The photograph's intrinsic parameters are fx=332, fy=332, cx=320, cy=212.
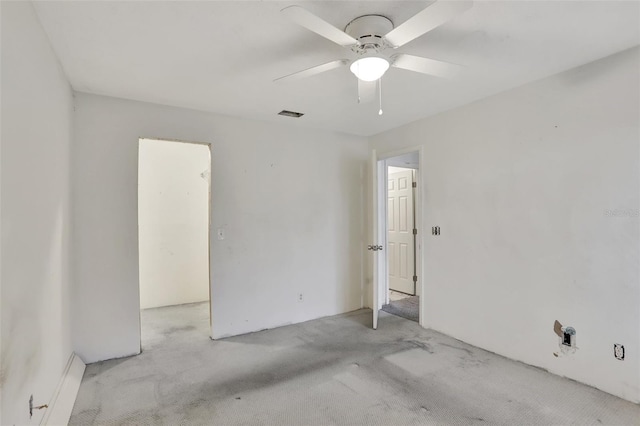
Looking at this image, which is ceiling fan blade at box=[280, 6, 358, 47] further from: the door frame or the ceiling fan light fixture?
the door frame

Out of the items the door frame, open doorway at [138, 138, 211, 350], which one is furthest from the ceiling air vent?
Result: open doorway at [138, 138, 211, 350]

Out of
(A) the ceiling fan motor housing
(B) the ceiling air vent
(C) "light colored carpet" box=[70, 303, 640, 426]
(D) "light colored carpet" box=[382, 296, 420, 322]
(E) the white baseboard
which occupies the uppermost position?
(B) the ceiling air vent

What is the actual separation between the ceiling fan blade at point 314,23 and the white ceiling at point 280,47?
202 mm

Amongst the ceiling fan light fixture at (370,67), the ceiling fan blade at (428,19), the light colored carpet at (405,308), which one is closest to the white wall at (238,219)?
the light colored carpet at (405,308)

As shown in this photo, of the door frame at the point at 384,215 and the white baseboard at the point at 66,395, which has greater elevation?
the door frame at the point at 384,215

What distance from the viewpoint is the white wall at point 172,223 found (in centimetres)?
470

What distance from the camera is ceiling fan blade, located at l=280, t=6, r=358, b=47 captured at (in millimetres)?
1364

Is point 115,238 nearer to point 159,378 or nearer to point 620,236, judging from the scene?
point 159,378

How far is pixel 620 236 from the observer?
2.28 m

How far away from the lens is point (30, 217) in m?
1.71

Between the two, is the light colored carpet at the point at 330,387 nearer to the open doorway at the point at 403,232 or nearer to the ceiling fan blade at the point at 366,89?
the open doorway at the point at 403,232

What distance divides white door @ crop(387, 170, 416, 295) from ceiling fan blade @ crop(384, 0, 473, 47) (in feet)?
12.1

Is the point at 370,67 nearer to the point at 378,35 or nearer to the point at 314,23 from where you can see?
the point at 378,35

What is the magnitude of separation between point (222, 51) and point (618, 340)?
3332 millimetres
